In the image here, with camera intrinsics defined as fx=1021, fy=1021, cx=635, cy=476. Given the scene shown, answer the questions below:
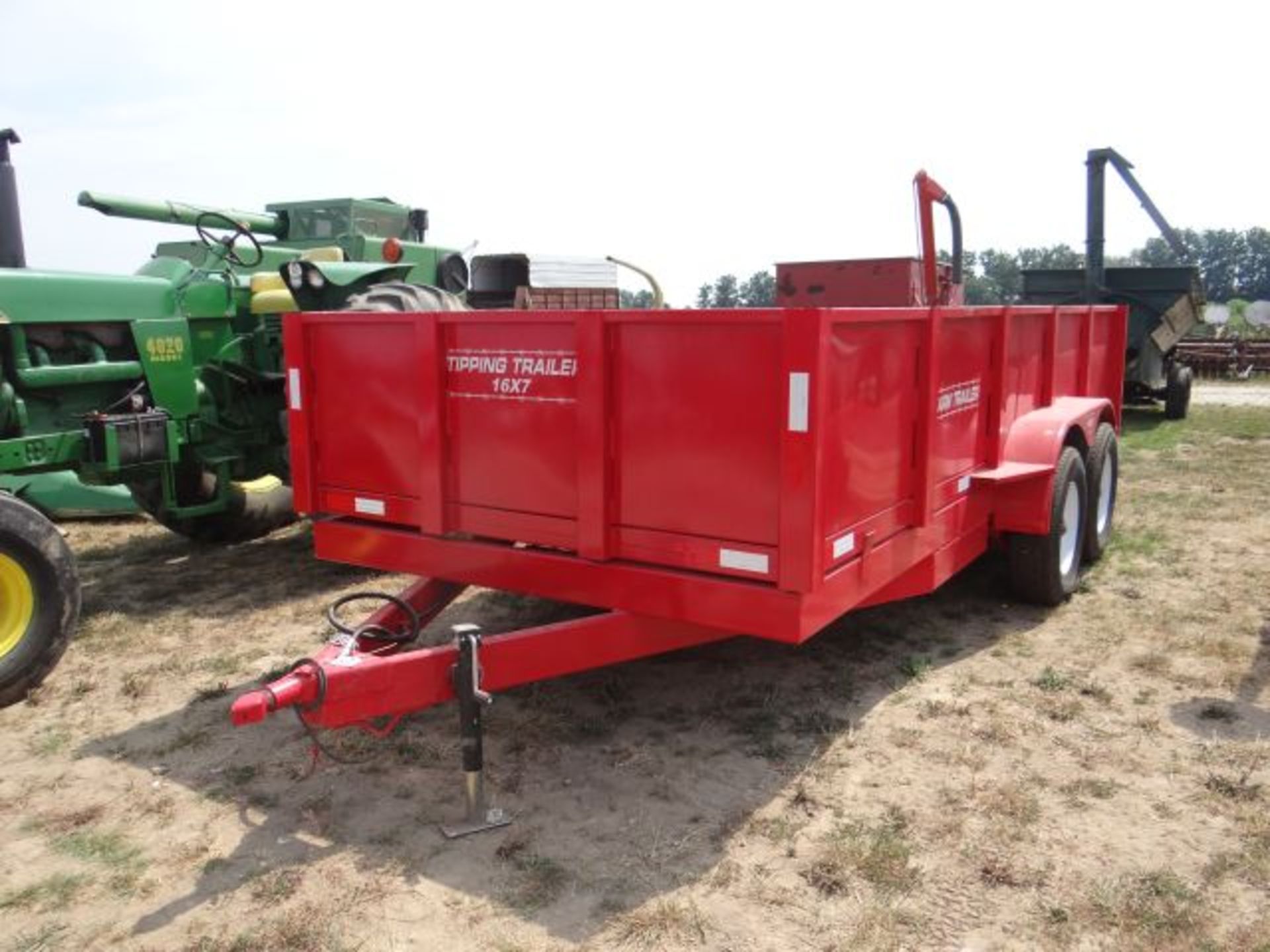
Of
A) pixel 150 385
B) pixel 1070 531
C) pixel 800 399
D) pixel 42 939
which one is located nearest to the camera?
pixel 42 939

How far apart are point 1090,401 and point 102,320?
5.17 meters

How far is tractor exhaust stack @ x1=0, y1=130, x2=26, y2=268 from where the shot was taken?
4789mm

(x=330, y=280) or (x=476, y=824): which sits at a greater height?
(x=330, y=280)

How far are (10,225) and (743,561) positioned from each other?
4.03 m

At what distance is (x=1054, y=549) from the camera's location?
4836mm

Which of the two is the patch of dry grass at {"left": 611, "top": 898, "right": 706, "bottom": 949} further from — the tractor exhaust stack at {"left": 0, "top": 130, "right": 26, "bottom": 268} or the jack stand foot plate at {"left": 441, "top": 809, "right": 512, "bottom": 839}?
the tractor exhaust stack at {"left": 0, "top": 130, "right": 26, "bottom": 268}

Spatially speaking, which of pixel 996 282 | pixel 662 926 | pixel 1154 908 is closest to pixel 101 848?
pixel 662 926

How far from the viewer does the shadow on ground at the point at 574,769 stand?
280cm

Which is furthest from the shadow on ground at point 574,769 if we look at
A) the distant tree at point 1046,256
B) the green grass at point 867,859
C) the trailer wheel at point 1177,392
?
the distant tree at point 1046,256

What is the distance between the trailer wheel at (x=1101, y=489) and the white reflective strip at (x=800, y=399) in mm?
3064

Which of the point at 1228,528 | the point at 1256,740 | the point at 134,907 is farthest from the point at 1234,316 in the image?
the point at 134,907

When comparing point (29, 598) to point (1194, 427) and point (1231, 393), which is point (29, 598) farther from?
point (1231, 393)

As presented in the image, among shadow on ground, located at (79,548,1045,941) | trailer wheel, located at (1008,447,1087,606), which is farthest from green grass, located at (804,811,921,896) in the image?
trailer wheel, located at (1008,447,1087,606)

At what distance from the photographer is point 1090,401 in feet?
18.1
